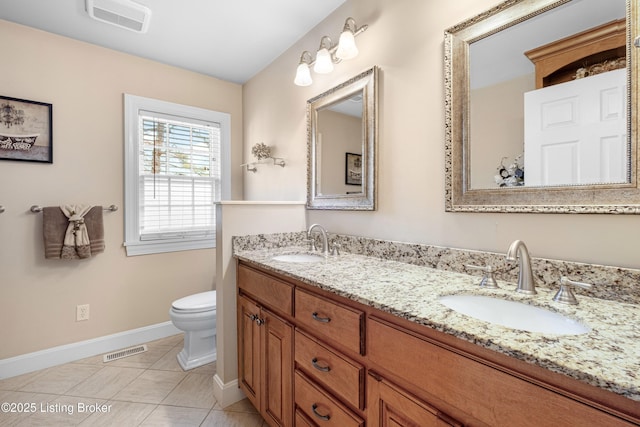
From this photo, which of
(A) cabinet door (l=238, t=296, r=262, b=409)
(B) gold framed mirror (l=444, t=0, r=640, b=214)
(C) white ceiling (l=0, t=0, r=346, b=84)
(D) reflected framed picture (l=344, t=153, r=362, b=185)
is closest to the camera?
(B) gold framed mirror (l=444, t=0, r=640, b=214)

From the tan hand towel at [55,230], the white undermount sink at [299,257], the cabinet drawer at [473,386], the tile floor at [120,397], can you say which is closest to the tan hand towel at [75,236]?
the tan hand towel at [55,230]

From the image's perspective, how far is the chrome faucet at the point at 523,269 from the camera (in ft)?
3.09

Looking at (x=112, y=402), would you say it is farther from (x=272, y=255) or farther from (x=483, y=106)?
(x=483, y=106)

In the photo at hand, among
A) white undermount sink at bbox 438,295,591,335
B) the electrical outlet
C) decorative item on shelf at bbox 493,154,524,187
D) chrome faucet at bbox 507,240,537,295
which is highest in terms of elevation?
decorative item on shelf at bbox 493,154,524,187

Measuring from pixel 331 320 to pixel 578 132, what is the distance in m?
1.04

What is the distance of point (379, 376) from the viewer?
87cm

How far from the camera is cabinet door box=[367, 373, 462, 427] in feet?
2.36

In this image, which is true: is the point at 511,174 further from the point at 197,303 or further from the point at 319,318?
the point at 197,303

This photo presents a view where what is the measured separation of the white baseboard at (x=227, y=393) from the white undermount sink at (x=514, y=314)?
4.75ft

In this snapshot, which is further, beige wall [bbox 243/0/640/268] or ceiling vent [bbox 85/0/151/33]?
ceiling vent [bbox 85/0/151/33]

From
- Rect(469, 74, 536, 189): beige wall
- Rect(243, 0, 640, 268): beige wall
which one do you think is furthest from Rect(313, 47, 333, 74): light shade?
Rect(469, 74, 536, 189): beige wall

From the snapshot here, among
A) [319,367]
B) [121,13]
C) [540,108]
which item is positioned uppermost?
[121,13]

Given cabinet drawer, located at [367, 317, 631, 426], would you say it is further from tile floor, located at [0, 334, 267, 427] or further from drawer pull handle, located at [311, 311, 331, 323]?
tile floor, located at [0, 334, 267, 427]

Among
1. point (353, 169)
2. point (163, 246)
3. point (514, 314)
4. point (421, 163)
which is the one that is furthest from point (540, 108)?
point (163, 246)
